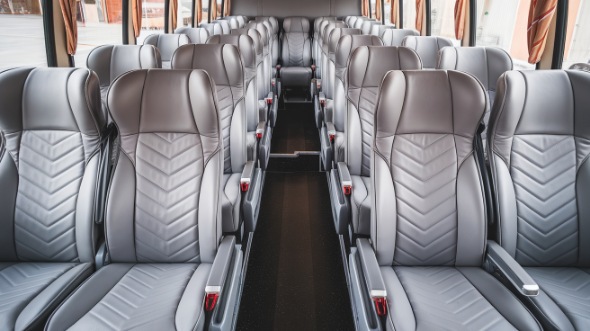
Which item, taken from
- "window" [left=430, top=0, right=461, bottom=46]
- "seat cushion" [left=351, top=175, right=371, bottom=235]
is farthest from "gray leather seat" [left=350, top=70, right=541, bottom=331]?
"window" [left=430, top=0, right=461, bottom=46]

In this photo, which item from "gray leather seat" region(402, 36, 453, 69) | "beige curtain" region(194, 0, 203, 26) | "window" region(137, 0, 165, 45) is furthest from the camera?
"beige curtain" region(194, 0, 203, 26)

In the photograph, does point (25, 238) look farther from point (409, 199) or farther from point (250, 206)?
point (409, 199)

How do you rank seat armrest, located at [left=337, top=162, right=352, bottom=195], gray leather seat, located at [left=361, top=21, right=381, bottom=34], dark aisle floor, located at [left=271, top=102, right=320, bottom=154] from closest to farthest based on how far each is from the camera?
seat armrest, located at [left=337, top=162, right=352, bottom=195], dark aisle floor, located at [left=271, top=102, right=320, bottom=154], gray leather seat, located at [left=361, top=21, right=381, bottom=34]

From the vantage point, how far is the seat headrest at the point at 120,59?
311cm

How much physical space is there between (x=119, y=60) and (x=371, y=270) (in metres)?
2.82

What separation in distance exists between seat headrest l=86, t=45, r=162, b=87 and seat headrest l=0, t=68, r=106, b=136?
4.54 ft

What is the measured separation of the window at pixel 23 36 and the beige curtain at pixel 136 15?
1801 millimetres

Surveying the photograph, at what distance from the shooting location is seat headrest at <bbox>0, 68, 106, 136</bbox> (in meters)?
1.74

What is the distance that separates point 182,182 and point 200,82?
1.63 ft

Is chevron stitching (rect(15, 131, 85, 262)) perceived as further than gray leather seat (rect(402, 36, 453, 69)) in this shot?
No

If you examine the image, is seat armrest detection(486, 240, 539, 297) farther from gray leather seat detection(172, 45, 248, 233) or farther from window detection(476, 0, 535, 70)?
window detection(476, 0, 535, 70)

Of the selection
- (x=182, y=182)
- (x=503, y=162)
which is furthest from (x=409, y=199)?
(x=182, y=182)

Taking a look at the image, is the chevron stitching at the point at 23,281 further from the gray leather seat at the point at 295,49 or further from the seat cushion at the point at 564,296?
the gray leather seat at the point at 295,49

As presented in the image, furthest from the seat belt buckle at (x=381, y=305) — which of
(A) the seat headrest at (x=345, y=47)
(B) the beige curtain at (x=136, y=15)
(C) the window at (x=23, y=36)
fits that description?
(B) the beige curtain at (x=136, y=15)
